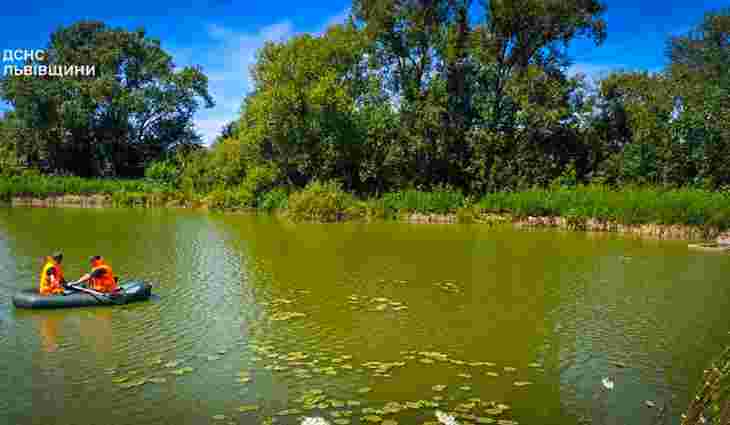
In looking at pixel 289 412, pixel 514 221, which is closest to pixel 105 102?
pixel 514 221

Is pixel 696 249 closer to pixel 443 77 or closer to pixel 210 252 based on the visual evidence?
pixel 210 252

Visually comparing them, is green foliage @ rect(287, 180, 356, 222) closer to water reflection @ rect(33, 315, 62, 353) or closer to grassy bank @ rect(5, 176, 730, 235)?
grassy bank @ rect(5, 176, 730, 235)

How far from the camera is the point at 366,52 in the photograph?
38719mm

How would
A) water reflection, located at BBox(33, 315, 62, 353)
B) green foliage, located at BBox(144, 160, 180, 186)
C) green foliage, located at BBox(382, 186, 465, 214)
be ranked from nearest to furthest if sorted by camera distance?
1. water reflection, located at BBox(33, 315, 62, 353)
2. green foliage, located at BBox(382, 186, 465, 214)
3. green foliage, located at BBox(144, 160, 180, 186)

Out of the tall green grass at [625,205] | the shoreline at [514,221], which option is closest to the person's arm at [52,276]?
the shoreline at [514,221]

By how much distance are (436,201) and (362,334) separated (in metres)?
22.8

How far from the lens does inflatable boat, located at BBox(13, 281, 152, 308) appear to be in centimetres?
1140

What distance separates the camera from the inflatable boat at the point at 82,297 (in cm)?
1140

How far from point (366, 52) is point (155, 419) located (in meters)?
34.4

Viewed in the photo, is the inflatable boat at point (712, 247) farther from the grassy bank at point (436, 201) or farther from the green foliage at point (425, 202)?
the green foliage at point (425, 202)

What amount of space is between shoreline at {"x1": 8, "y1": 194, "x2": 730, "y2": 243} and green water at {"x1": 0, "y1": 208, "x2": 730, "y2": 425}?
17.9ft

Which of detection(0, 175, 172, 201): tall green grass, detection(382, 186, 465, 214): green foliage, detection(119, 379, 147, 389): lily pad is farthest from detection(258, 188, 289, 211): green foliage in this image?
detection(119, 379, 147, 389): lily pad

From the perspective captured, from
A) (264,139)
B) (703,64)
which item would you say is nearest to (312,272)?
(264,139)

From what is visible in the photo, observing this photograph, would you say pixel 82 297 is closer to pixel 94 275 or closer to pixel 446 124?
pixel 94 275
